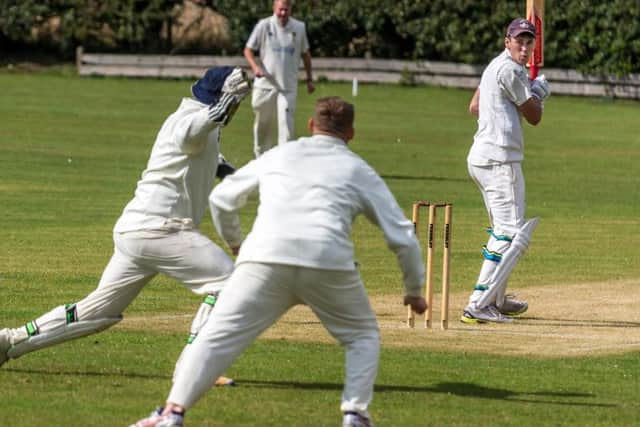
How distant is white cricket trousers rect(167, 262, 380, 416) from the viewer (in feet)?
24.6

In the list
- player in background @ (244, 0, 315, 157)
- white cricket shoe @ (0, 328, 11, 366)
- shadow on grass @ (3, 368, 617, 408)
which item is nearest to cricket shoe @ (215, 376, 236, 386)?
shadow on grass @ (3, 368, 617, 408)

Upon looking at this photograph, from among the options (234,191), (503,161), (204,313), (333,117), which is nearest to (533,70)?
(503,161)

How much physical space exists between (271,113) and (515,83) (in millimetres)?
9840

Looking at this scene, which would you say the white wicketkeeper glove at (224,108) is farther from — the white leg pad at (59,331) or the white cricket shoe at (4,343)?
the white cricket shoe at (4,343)

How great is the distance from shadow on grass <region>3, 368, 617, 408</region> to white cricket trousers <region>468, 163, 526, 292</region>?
258 cm

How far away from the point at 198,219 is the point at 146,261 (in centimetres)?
40

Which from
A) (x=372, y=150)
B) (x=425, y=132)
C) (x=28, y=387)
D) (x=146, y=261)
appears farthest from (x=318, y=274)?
(x=425, y=132)

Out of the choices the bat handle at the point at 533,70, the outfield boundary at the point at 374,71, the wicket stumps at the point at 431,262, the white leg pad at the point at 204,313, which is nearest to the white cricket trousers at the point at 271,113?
the bat handle at the point at 533,70

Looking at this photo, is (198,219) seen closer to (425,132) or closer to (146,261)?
(146,261)

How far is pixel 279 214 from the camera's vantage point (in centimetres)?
762

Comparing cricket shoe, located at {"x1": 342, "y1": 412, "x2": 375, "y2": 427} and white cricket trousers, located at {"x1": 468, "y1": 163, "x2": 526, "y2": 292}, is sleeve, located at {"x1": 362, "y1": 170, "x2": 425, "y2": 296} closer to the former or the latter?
cricket shoe, located at {"x1": 342, "y1": 412, "x2": 375, "y2": 427}

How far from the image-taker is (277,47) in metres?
21.4

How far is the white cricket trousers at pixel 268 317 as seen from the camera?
750 cm

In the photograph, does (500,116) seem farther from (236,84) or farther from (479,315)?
(236,84)
